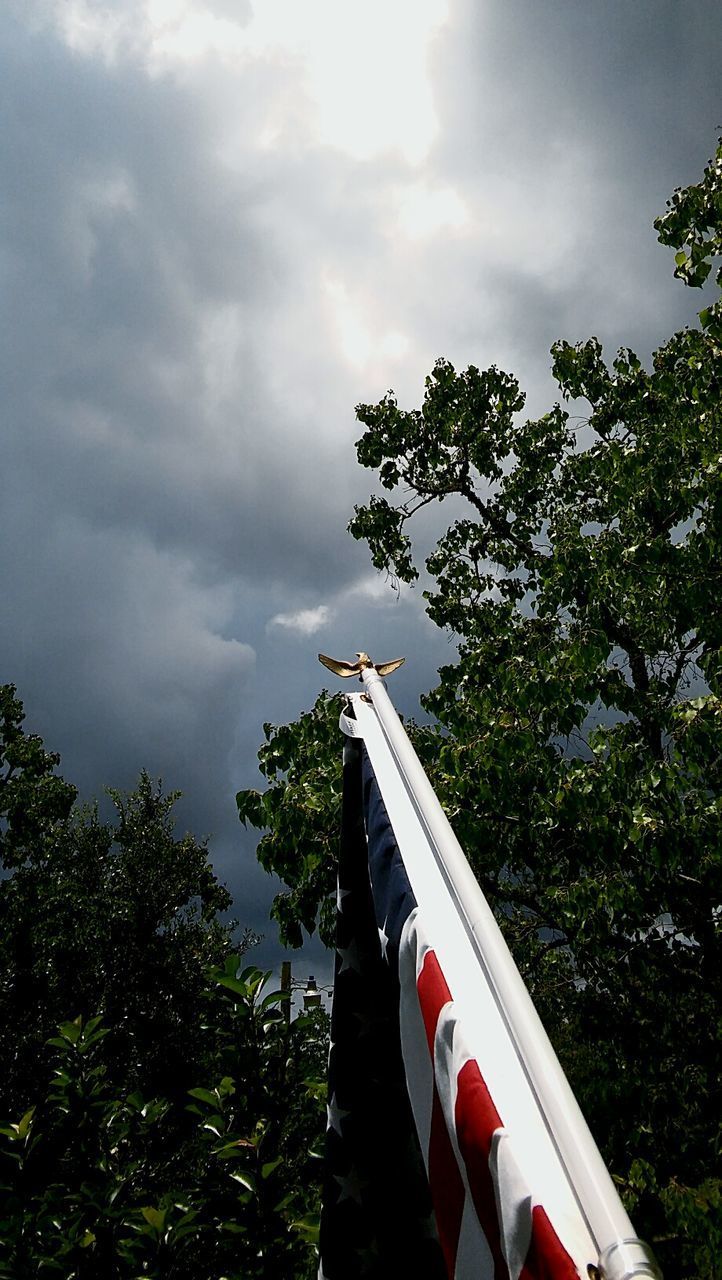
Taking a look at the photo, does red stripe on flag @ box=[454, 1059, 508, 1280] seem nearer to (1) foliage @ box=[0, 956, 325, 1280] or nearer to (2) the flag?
(2) the flag

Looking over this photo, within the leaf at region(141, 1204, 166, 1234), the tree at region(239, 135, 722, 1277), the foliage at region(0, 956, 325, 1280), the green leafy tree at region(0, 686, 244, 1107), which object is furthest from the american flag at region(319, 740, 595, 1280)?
the green leafy tree at region(0, 686, 244, 1107)

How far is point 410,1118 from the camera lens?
2184mm

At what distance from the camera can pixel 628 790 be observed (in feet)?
20.2

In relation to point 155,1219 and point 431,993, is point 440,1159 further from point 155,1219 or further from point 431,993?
point 155,1219

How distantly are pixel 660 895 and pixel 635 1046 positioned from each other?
6.81 feet

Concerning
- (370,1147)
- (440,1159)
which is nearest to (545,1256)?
(440,1159)

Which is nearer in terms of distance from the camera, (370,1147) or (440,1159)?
(440,1159)

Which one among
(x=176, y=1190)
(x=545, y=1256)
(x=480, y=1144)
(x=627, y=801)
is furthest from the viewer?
(x=627, y=801)

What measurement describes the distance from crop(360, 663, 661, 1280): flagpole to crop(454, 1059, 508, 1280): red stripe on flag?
67 mm

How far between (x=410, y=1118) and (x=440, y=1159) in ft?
4.27

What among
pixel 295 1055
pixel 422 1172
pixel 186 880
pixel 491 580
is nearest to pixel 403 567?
pixel 491 580

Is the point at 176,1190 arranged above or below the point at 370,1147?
above

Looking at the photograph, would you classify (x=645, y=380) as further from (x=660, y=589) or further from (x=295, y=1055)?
(x=295, y=1055)

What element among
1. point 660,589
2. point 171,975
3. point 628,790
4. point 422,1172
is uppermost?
point 171,975
